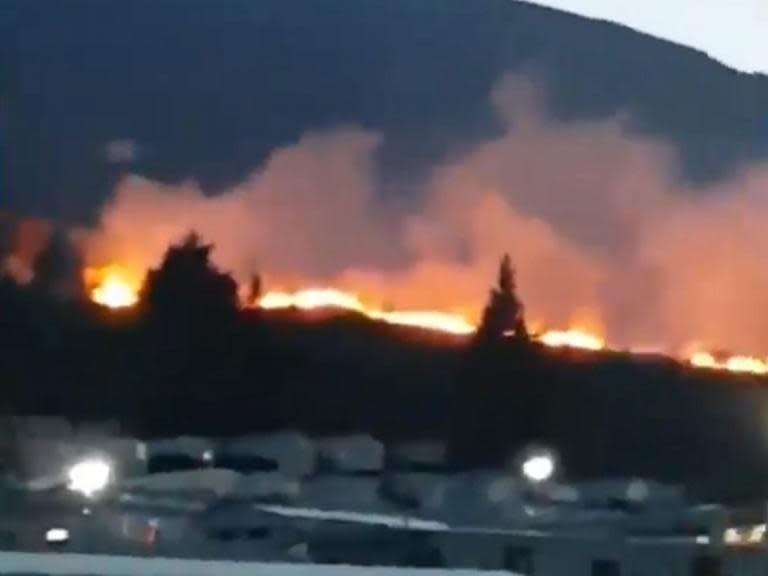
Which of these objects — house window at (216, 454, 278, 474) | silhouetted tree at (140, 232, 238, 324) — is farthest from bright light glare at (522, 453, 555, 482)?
silhouetted tree at (140, 232, 238, 324)

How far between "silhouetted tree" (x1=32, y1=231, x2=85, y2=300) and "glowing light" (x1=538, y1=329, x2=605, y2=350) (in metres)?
0.66

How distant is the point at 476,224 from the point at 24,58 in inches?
25.5

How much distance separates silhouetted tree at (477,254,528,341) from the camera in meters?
2.26

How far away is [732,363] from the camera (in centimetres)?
244

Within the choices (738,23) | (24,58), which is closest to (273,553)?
(24,58)

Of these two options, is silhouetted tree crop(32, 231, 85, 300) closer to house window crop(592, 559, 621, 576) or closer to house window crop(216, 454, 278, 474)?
house window crop(216, 454, 278, 474)

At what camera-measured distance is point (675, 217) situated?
2.39 metres

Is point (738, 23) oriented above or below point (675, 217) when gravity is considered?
above

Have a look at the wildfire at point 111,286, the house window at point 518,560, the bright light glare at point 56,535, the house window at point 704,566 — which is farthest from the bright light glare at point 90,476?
the house window at point 704,566

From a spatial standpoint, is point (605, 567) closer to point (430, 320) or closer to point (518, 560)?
point (518, 560)

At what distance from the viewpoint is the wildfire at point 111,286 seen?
2.00 metres

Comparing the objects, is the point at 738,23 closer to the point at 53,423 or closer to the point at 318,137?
the point at 318,137

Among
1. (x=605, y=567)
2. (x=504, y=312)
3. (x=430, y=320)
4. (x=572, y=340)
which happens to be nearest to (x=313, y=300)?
(x=430, y=320)

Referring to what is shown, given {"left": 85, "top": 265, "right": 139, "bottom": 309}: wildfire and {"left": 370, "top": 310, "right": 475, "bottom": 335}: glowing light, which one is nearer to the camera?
{"left": 85, "top": 265, "right": 139, "bottom": 309}: wildfire
